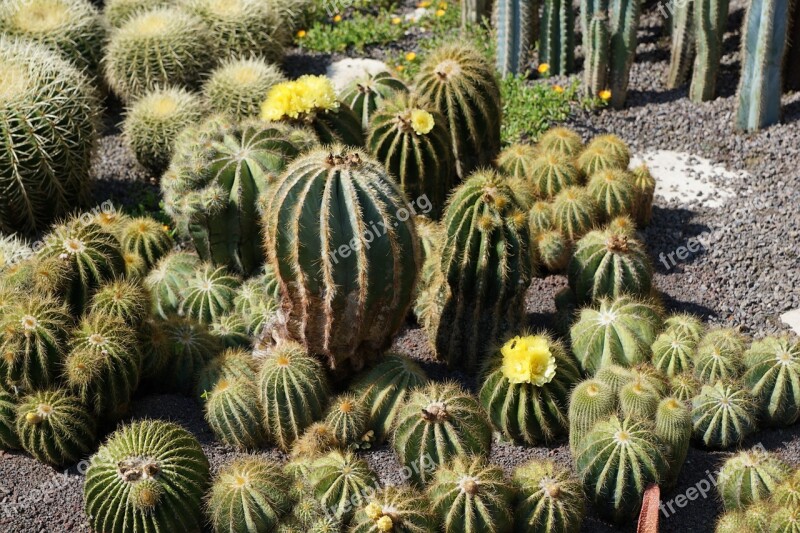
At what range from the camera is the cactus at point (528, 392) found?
4.98m

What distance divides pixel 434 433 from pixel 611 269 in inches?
66.2

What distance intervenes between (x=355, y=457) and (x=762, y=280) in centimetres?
311

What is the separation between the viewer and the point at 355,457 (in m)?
4.82

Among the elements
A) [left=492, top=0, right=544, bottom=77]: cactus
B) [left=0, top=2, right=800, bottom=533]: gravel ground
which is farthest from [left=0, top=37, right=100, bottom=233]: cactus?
[left=492, top=0, right=544, bottom=77]: cactus

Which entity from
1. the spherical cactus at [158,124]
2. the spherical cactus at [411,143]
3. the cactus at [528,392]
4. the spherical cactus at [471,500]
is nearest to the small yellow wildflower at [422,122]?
the spherical cactus at [411,143]

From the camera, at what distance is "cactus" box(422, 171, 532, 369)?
5305 mm

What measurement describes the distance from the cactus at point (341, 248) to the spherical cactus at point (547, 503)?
1.19 metres

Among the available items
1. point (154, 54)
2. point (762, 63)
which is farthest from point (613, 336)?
point (154, 54)

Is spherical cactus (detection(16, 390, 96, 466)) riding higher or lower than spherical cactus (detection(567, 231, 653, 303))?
lower

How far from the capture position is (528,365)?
4.95 m

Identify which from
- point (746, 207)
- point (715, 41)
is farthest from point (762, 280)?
point (715, 41)

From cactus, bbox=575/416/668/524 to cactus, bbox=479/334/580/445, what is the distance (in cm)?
39

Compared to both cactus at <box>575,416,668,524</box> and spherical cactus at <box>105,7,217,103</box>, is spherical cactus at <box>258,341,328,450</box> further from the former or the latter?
spherical cactus at <box>105,7,217,103</box>

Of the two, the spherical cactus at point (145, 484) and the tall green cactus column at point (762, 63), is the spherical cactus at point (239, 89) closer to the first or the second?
the tall green cactus column at point (762, 63)
